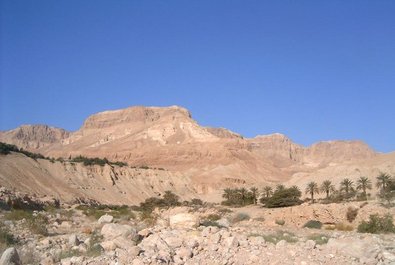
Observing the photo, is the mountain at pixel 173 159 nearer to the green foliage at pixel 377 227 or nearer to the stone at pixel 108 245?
the green foliage at pixel 377 227

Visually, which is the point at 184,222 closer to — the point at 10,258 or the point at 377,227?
the point at 10,258

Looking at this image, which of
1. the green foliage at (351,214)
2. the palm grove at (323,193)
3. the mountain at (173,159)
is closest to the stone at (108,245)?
the green foliage at (351,214)

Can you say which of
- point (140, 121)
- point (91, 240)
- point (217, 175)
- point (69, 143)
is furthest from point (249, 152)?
point (91, 240)

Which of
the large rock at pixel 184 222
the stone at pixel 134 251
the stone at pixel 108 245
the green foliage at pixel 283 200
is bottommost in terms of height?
the stone at pixel 134 251

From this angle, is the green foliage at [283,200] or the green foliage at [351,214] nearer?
the green foliage at [351,214]

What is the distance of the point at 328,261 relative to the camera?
10.8 m

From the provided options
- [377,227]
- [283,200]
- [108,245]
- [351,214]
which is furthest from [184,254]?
[283,200]

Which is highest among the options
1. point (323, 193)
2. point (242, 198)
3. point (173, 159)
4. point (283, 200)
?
point (173, 159)

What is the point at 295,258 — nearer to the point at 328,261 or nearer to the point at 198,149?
the point at 328,261

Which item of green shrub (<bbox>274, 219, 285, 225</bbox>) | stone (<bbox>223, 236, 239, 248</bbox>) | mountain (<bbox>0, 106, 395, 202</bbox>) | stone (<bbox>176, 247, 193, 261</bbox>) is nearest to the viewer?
stone (<bbox>176, 247, 193, 261</bbox>)

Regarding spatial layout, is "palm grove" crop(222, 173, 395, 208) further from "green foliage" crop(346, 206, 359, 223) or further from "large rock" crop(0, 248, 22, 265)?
"large rock" crop(0, 248, 22, 265)

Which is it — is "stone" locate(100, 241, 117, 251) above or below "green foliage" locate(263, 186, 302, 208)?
below

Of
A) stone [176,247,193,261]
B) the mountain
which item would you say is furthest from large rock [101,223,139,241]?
the mountain

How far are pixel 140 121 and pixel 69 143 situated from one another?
3100cm
